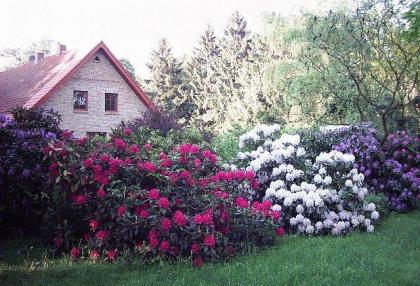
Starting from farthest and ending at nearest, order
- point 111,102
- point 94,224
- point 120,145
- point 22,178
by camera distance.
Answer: point 111,102 → point 22,178 → point 120,145 → point 94,224

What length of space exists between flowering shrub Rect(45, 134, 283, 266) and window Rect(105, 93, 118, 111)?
21338 millimetres

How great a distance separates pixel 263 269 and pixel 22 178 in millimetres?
3888

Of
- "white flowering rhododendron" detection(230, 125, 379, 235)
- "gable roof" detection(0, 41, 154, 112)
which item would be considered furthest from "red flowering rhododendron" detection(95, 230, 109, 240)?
"gable roof" detection(0, 41, 154, 112)

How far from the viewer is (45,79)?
25.5 m

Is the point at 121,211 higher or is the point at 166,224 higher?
the point at 121,211

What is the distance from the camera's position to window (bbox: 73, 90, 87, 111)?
25703mm

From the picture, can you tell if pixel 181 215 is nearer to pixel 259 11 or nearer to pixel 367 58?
pixel 367 58

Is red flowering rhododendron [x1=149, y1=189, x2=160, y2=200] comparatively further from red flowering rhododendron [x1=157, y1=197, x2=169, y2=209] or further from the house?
the house

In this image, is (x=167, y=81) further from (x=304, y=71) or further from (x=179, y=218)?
(x=179, y=218)

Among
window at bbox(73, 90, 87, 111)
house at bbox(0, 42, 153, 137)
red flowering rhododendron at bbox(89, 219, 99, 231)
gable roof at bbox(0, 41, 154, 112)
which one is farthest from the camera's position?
window at bbox(73, 90, 87, 111)

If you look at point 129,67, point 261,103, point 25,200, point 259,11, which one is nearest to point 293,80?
point 261,103

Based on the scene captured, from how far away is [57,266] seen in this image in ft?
16.6

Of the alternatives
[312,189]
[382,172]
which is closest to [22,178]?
[312,189]

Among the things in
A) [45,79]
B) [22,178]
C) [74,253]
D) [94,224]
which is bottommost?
[74,253]
